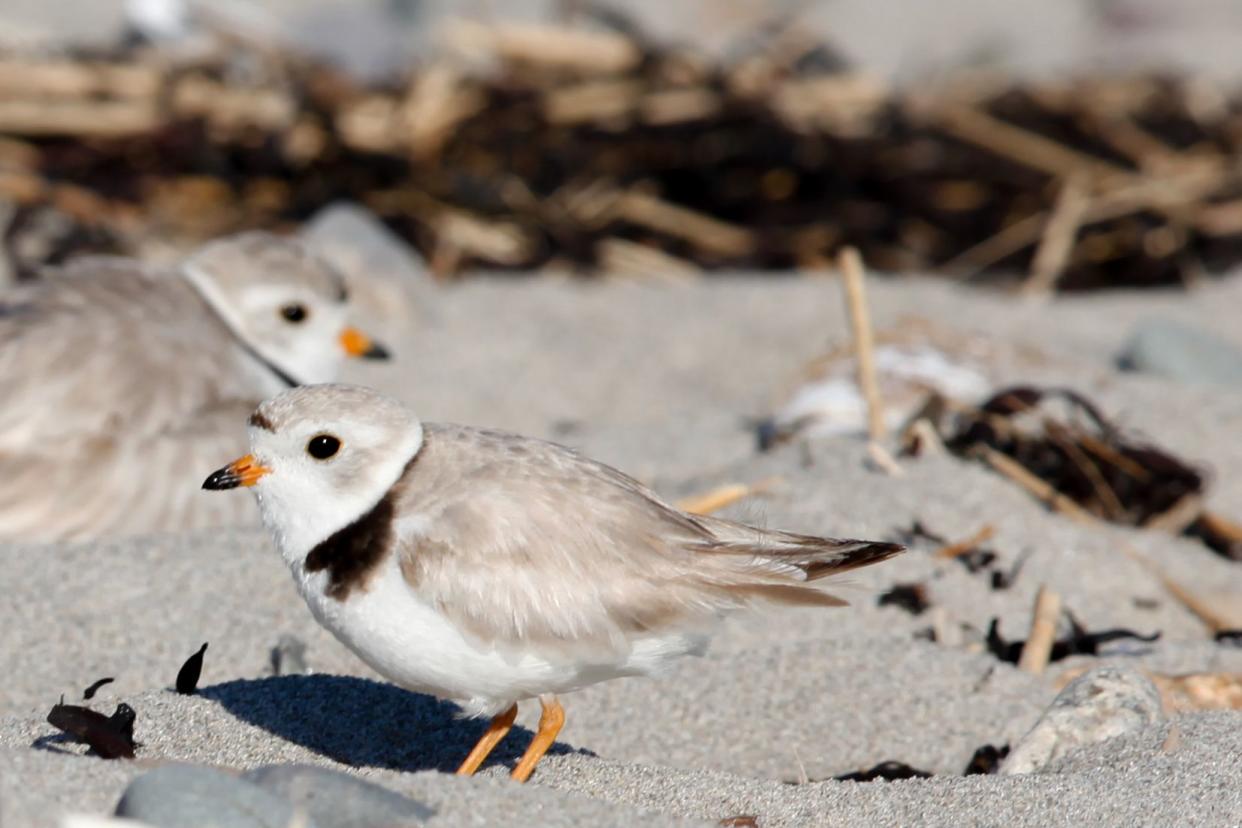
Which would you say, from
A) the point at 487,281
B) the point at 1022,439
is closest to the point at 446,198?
the point at 487,281

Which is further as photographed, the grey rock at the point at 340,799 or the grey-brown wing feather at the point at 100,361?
the grey-brown wing feather at the point at 100,361

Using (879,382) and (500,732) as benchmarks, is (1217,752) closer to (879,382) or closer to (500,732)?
(500,732)

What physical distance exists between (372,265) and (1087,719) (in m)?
3.84

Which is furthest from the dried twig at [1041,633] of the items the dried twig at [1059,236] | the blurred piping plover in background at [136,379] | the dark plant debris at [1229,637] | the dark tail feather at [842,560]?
the dried twig at [1059,236]

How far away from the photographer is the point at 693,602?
2.35m

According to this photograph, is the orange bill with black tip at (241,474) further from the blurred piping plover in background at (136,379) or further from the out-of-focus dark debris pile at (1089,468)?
the out-of-focus dark debris pile at (1089,468)

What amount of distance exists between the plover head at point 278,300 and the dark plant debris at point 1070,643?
2.06 m

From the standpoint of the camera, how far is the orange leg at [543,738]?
7.77ft

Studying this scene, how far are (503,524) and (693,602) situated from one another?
0.98ft

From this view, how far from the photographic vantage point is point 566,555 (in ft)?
7.70

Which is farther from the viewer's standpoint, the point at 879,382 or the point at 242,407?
the point at 879,382

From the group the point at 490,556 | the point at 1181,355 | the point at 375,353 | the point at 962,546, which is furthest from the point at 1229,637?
the point at 375,353

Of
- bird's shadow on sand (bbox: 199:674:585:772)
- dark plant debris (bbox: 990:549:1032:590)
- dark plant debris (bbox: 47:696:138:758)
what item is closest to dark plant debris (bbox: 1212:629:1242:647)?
dark plant debris (bbox: 990:549:1032:590)

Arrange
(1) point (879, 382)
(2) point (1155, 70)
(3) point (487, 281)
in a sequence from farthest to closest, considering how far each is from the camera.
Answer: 1. (2) point (1155, 70)
2. (3) point (487, 281)
3. (1) point (879, 382)
